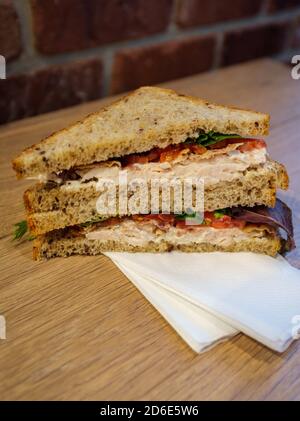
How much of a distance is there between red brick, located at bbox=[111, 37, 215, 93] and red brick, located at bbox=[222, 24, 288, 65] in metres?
0.15

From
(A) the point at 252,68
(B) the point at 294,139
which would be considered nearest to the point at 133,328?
(B) the point at 294,139

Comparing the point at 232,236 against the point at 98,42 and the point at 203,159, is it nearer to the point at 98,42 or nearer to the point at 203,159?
the point at 203,159

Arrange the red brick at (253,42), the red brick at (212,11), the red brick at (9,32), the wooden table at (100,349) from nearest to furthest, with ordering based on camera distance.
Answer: the wooden table at (100,349) → the red brick at (9,32) → the red brick at (212,11) → the red brick at (253,42)

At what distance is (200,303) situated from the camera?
105 cm

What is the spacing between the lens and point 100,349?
3.27 ft

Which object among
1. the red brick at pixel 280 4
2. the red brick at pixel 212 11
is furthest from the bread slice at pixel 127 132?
the red brick at pixel 280 4

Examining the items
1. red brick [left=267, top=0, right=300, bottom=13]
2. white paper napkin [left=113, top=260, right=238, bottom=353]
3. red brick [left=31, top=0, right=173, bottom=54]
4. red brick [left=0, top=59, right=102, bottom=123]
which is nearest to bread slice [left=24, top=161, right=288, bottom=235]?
white paper napkin [left=113, top=260, right=238, bottom=353]

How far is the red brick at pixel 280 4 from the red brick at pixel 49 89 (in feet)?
4.30

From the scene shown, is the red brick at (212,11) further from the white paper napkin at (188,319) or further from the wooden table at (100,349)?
the white paper napkin at (188,319)

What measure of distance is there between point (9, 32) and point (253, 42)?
161 centimetres

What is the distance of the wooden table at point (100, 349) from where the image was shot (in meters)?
0.92

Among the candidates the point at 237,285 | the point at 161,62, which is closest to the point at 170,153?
the point at 237,285

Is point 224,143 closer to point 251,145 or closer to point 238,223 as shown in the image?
point 251,145

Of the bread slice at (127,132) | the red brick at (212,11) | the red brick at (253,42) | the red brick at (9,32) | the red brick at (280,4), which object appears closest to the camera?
the bread slice at (127,132)
